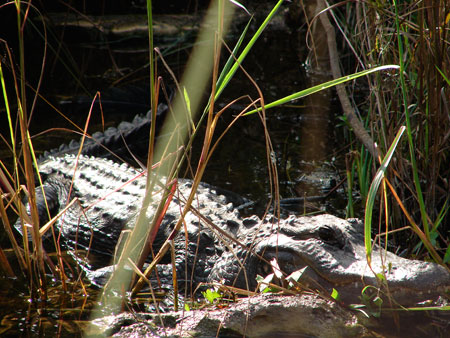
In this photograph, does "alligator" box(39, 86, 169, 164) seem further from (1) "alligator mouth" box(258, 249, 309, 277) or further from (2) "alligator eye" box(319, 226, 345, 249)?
(2) "alligator eye" box(319, 226, 345, 249)

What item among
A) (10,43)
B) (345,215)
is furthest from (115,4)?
(345,215)

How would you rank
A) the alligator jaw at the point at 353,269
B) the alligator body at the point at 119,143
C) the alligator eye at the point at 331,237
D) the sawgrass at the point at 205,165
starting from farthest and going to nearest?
the alligator body at the point at 119,143, the alligator eye at the point at 331,237, the alligator jaw at the point at 353,269, the sawgrass at the point at 205,165

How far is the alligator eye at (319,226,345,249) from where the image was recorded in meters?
2.64

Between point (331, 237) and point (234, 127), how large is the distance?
283 cm

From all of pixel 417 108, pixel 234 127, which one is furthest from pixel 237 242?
pixel 234 127

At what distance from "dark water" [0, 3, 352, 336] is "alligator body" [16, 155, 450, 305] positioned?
0.38 metres

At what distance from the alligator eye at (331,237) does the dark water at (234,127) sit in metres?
0.48

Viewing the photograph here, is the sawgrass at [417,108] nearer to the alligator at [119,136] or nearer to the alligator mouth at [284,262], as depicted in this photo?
the alligator mouth at [284,262]

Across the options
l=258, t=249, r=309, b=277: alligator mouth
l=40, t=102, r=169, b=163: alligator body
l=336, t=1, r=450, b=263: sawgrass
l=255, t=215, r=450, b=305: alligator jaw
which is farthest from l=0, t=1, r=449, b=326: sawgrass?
l=40, t=102, r=169, b=163: alligator body

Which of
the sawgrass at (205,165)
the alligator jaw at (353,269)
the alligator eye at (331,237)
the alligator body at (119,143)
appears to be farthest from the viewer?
the alligator body at (119,143)

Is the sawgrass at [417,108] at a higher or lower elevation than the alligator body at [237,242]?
higher

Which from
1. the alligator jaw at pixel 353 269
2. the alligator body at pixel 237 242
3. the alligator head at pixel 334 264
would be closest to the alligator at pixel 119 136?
the alligator body at pixel 237 242

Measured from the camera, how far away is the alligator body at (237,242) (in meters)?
2.34

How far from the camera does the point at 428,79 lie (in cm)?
278
